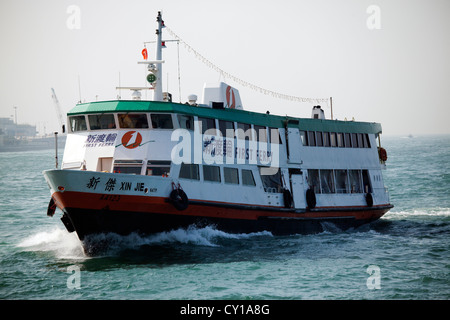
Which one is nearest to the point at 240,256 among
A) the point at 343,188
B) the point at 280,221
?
the point at 280,221

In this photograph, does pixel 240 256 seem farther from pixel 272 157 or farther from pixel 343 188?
pixel 343 188

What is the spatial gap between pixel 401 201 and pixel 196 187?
78.5 feet

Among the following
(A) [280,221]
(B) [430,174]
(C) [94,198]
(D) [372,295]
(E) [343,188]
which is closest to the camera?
(D) [372,295]

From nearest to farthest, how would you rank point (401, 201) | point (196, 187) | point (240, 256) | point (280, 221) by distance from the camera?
1. point (240, 256)
2. point (196, 187)
3. point (280, 221)
4. point (401, 201)

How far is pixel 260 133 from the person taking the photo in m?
23.6

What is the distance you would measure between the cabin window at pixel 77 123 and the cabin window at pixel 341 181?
12871 millimetres

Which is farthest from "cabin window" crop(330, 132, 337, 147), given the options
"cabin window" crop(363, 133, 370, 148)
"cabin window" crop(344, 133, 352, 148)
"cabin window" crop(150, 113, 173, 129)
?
"cabin window" crop(150, 113, 173, 129)

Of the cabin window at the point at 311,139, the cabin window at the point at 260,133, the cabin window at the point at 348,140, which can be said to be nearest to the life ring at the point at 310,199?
the cabin window at the point at 311,139

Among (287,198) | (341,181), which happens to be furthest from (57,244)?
(341,181)

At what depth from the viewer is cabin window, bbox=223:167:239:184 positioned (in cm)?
2155

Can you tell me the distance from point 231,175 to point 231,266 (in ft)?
17.2

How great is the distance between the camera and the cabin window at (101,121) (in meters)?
19.8

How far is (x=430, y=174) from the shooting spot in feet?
189

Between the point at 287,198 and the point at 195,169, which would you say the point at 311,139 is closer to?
the point at 287,198
